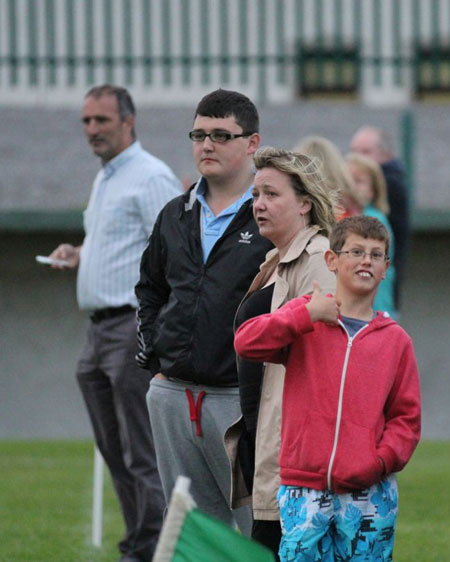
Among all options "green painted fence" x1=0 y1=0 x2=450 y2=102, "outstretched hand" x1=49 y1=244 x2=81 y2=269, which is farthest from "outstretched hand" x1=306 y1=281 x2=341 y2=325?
"green painted fence" x1=0 y1=0 x2=450 y2=102

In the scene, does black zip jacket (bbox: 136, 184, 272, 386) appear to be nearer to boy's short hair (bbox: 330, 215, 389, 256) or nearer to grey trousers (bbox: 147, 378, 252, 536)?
grey trousers (bbox: 147, 378, 252, 536)

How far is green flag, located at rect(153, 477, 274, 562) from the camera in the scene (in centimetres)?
378

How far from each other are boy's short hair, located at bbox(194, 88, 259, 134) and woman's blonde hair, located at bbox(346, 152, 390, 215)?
2.60 m

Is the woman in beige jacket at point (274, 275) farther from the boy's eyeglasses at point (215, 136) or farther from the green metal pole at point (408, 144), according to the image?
the green metal pole at point (408, 144)

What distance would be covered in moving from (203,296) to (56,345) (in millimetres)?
9471

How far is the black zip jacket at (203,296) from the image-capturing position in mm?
5348

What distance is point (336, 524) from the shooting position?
179 inches

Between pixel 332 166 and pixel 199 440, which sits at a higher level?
pixel 332 166

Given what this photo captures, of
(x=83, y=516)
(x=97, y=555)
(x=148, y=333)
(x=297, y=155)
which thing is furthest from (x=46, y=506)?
(x=297, y=155)

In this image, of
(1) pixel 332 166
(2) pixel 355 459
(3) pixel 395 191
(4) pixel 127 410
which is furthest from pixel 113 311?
(2) pixel 355 459

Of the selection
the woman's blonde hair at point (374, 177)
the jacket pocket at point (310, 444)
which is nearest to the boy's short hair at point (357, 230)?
the jacket pocket at point (310, 444)

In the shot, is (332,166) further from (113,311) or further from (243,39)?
(243,39)

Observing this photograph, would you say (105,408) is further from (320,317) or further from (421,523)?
(320,317)

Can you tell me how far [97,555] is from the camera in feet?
23.8
